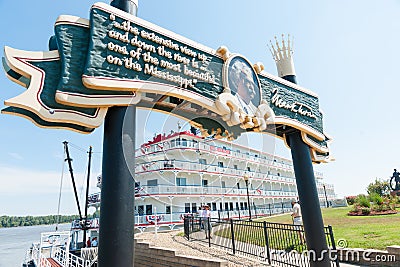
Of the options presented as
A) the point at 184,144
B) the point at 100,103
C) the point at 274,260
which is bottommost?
the point at 274,260

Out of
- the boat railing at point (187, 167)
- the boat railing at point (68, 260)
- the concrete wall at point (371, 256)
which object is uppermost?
the boat railing at point (187, 167)

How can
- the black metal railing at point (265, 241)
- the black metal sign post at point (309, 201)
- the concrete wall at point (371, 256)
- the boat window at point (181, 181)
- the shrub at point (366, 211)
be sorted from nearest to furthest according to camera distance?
1. the black metal sign post at point (309, 201)
2. the concrete wall at point (371, 256)
3. the black metal railing at point (265, 241)
4. the shrub at point (366, 211)
5. the boat window at point (181, 181)

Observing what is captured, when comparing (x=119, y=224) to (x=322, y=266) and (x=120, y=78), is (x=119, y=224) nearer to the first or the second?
(x=120, y=78)

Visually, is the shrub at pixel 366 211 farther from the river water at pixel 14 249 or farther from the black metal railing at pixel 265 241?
the river water at pixel 14 249

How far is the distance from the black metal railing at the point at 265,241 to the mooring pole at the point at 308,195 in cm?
47

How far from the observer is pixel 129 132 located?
3.23m

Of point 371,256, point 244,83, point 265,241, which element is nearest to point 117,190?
point 244,83

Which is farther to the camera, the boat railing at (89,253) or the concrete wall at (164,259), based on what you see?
the boat railing at (89,253)

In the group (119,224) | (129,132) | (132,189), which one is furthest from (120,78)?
(119,224)

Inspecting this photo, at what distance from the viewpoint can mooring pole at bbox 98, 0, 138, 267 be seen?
2.79m

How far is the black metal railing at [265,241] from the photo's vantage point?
6284mm

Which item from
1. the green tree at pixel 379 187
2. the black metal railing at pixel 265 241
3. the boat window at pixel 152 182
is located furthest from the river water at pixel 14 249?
the green tree at pixel 379 187

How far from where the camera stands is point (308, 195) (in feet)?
16.9

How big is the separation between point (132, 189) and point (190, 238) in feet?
28.5
